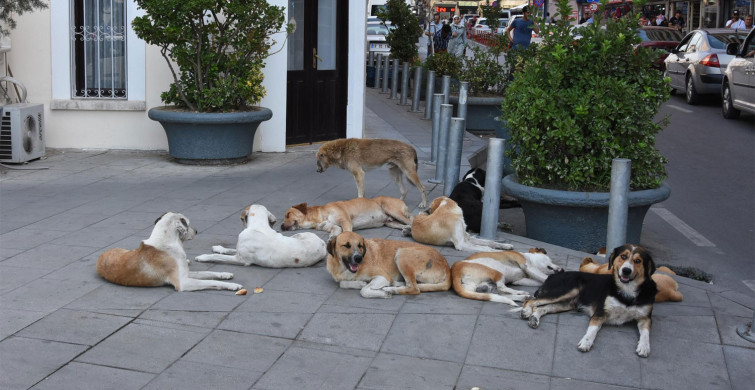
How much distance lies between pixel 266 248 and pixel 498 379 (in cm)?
263

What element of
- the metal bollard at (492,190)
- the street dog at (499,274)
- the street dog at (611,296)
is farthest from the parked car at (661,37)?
the street dog at (611,296)

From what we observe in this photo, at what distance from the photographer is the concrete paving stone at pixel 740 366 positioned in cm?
525

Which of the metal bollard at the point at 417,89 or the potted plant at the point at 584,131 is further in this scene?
the metal bollard at the point at 417,89

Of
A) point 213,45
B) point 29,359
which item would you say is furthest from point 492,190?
point 213,45

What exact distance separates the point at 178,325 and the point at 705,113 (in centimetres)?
1794

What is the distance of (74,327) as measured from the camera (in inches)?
229

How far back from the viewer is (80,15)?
13133 millimetres

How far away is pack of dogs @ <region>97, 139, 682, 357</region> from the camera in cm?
589

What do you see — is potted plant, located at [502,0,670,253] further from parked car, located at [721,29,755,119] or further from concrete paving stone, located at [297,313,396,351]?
parked car, located at [721,29,755,119]

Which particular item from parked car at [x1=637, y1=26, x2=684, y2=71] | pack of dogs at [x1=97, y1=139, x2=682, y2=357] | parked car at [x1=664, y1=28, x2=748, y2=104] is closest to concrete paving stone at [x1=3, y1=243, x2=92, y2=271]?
pack of dogs at [x1=97, y1=139, x2=682, y2=357]

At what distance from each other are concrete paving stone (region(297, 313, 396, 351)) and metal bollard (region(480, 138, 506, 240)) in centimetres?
250

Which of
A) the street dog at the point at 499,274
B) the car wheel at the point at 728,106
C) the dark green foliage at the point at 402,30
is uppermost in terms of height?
the dark green foliage at the point at 402,30

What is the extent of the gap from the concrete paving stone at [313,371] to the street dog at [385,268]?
1118mm

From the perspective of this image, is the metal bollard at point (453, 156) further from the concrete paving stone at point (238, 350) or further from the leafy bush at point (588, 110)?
the concrete paving stone at point (238, 350)
